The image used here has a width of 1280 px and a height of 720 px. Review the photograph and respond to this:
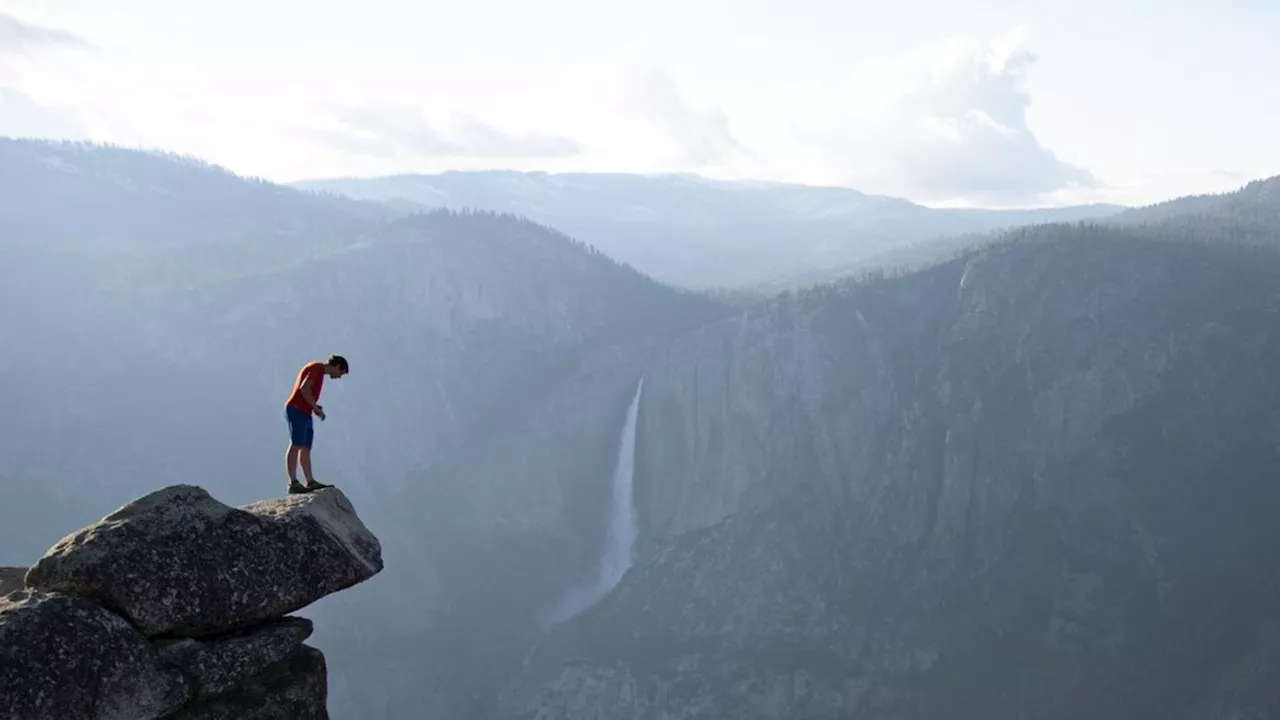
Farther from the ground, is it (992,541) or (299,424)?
(299,424)

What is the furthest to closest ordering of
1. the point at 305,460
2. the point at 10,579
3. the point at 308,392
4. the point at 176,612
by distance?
the point at 308,392
the point at 305,460
the point at 10,579
the point at 176,612

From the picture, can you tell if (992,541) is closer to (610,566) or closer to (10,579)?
(610,566)

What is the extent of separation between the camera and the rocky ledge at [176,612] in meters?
14.3

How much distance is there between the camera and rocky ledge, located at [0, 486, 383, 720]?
14.3 meters

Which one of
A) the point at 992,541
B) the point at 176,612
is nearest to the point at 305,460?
the point at 176,612

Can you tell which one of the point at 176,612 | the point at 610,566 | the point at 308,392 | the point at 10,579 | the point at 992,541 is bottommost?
the point at 610,566

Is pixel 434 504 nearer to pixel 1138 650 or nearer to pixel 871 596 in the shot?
pixel 871 596

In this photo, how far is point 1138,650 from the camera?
139 meters

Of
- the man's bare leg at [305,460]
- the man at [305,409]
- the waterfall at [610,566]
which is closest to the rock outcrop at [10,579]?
the man at [305,409]

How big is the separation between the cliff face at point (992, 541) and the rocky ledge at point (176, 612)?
133 meters

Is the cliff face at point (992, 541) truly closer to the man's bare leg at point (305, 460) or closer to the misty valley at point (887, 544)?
the misty valley at point (887, 544)

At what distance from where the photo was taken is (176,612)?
16.2 m

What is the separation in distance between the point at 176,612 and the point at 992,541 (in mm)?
167774

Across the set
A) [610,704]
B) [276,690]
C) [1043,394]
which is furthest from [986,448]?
[276,690]
